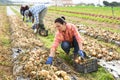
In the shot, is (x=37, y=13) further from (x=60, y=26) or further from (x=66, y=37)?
(x=60, y=26)

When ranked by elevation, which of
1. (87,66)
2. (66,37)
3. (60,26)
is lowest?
(87,66)

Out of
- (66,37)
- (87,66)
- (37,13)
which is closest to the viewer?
(87,66)

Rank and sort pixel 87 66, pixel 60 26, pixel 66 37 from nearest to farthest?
pixel 60 26, pixel 87 66, pixel 66 37

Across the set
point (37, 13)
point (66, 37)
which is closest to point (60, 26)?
point (66, 37)

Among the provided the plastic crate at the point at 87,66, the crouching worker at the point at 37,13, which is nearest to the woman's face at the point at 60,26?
the plastic crate at the point at 87,66

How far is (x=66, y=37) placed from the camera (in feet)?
20.2

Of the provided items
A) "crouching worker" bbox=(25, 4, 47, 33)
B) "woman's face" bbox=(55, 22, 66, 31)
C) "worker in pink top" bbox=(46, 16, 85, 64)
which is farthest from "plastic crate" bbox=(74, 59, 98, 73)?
"crouching worker" bbox=(25, 4, 47, 33)

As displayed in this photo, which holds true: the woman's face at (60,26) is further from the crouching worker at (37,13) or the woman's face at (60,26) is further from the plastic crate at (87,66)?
the crouching worker at (37,13)

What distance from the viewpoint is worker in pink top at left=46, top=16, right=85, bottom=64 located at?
5.45 m

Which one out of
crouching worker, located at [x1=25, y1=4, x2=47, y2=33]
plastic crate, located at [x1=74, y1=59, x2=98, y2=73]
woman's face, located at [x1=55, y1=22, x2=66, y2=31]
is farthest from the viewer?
crouching worker, located at [x1=25, y1=4, x2=47, y2=33]

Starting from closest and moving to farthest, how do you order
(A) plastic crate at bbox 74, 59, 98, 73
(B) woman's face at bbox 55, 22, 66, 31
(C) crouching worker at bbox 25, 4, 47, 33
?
(B) woman's face at bbox 55, 22, 66, 31 → (A) plastic crate at bbox 74, 59, 98, 73 → (C) crouching worker at bbox 25, 4, 47, 33

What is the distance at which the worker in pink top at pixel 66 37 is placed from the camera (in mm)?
5449

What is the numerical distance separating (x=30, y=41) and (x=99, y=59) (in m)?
2.68

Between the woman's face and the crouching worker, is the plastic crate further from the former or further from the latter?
the crouching worker
